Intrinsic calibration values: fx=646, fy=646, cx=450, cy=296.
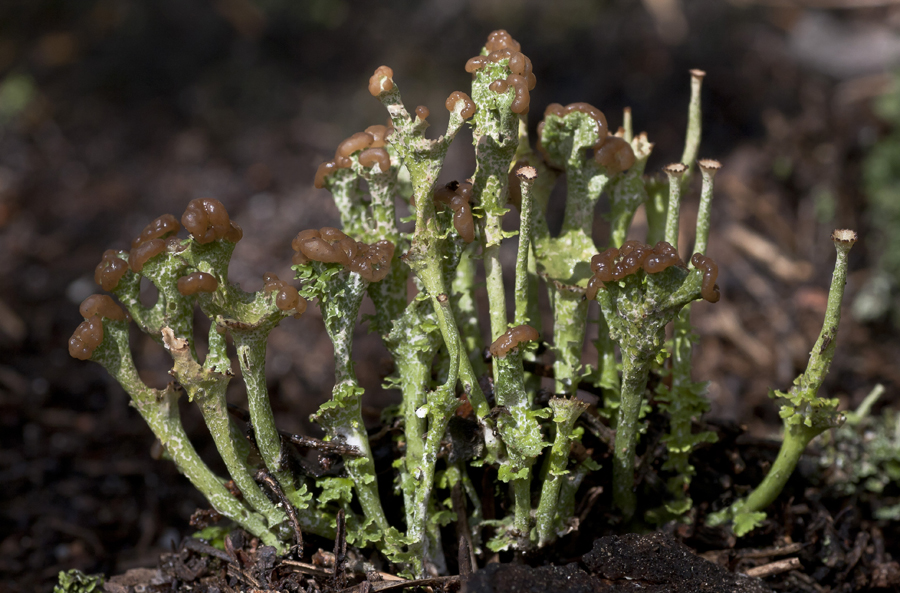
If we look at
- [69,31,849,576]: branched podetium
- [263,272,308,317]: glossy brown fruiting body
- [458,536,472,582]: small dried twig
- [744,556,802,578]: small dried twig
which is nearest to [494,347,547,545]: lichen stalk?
[69,31,849,576]: branched podetium

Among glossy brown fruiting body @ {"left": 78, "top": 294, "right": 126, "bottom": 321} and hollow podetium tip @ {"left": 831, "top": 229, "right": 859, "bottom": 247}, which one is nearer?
hollow podetium tip @ {"left": 831, "top": 229, "right": 859, "bottom": 247}

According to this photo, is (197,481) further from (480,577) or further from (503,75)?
(503,75)

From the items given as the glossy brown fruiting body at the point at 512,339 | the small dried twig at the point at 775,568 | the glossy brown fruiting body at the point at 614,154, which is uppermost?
the glossy brown fruiting body at the point at 614,154

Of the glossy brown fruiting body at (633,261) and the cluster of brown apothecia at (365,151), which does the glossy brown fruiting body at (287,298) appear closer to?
the cluster of brown apothecia at (365,151)

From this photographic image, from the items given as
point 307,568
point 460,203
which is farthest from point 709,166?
point 307,568

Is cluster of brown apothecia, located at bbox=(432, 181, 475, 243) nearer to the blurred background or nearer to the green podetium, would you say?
the green podetium

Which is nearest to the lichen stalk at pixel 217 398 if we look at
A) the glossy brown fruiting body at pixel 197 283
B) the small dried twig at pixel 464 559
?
the glossy brown fruiting body at pixel 197 283

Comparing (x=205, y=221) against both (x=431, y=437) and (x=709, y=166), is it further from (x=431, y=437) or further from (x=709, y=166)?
(x=709, y=166)
